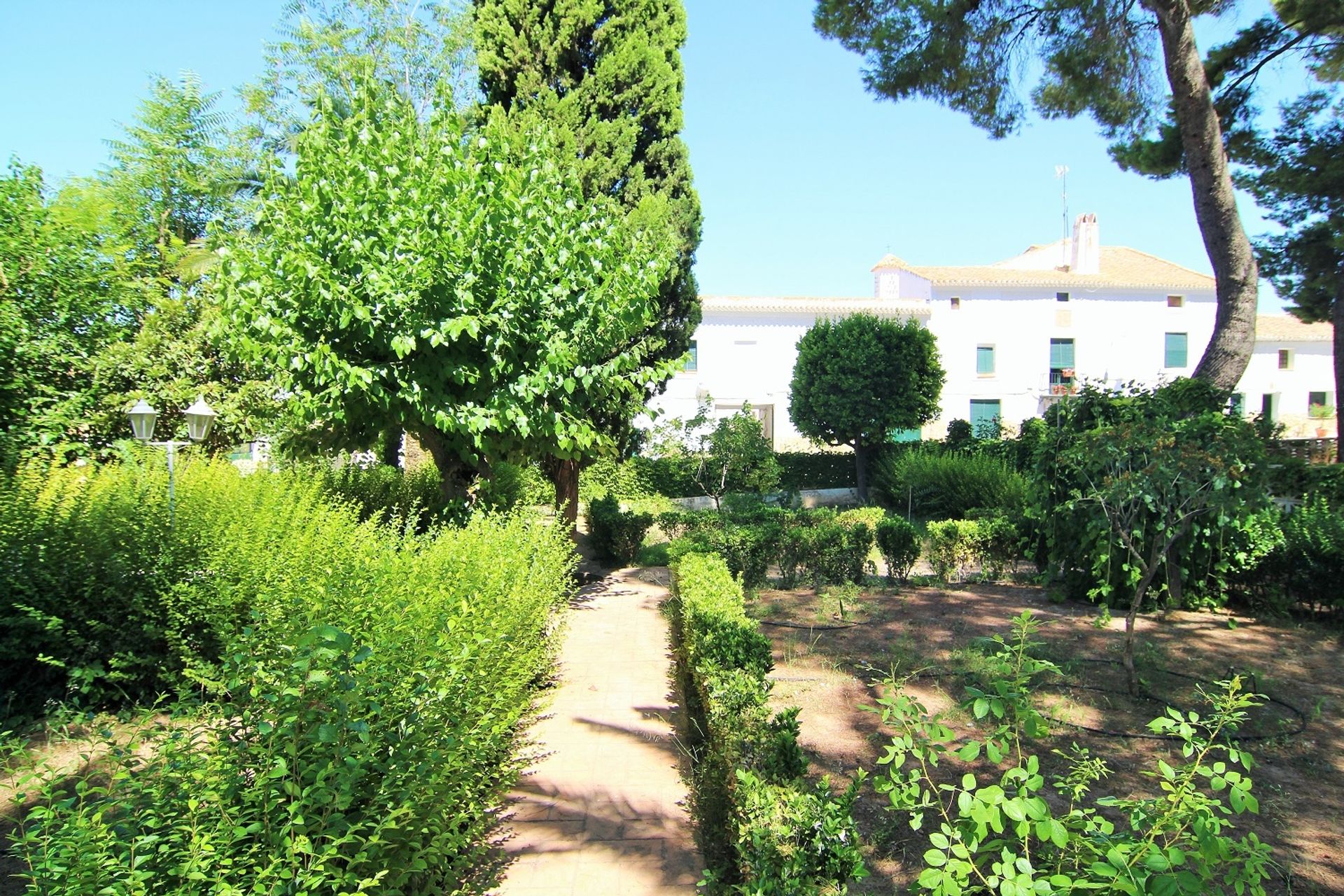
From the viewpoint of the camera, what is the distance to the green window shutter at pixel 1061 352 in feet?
104

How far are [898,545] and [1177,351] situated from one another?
95.3 feet

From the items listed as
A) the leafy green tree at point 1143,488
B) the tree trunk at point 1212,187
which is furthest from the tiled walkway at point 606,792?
the tree trunk at point 1212,187

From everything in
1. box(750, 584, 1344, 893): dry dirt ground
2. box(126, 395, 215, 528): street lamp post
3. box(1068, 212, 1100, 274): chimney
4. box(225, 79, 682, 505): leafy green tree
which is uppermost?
box(1068, 212, 1100, 274): chimney

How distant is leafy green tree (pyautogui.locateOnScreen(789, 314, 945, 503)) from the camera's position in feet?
71.3

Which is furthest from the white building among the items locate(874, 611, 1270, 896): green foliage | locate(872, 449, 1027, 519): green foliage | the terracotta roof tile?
locate(874, 611, 1270, 896): green foliage

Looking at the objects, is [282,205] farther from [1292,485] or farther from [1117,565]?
[1292,485]

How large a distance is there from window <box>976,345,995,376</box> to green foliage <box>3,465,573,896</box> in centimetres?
2899

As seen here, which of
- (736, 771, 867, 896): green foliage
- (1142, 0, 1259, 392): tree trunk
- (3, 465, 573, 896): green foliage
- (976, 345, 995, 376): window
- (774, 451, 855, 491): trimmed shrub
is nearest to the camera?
(3, 465, 573, 896): green foliage

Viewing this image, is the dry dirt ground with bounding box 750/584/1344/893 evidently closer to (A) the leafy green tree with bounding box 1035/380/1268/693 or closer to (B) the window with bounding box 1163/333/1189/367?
(A) the leafy green tree with bounding box 1035/380/1268/693

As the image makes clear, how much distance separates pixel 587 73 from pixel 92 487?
7718mm

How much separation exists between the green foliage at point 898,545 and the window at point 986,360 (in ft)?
78.4

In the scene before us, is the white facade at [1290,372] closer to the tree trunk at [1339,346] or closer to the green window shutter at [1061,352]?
the green window shutter at [1061,352]

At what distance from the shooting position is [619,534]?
1224 cm

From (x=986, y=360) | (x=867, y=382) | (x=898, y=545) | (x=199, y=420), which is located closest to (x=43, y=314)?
(x=199, y=420)
